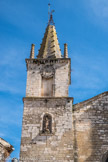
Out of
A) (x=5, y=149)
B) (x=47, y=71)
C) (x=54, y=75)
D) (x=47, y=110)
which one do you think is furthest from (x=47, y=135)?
(x=47, y=71)

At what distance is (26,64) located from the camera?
18453 millimetres

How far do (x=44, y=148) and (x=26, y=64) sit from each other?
5499mm

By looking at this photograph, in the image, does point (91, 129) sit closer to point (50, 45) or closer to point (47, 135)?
point (47, 135)

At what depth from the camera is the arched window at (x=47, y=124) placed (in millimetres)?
15602

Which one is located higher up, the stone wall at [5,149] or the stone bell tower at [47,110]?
the stone bell tower at [47,110]

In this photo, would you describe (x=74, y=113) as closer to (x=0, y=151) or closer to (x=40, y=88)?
(x=40, y=88)

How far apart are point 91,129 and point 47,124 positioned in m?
2.23

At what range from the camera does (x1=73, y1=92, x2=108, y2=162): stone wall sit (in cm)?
1516

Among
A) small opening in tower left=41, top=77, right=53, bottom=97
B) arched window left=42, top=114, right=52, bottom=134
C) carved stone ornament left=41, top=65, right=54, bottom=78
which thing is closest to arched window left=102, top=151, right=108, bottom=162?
arched window left=42, top=114, right=52, bottom=134

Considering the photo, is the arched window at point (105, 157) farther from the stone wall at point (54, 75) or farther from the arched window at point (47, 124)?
the stone wall at point (54, 75)

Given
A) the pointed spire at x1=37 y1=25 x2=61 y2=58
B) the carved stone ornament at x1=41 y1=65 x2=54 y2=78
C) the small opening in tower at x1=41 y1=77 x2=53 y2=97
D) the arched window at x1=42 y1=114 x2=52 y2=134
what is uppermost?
the pointed spire at x1=37 y1=25 x2=61 y2=58

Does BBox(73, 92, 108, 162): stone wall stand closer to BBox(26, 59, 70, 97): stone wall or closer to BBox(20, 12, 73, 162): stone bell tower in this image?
BBox(20, 12, 73, 162): stone bell tower

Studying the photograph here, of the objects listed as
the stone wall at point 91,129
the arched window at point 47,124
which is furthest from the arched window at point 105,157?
the arched window at point 47,124

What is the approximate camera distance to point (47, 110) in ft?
53.5
